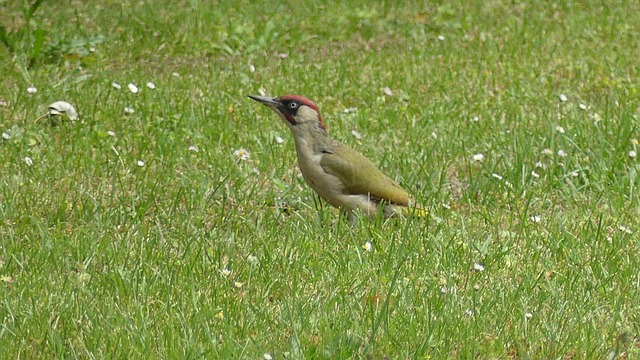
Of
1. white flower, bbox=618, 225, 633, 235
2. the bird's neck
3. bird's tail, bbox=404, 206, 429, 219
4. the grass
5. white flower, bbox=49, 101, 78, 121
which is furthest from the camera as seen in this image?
white flower, bbox=49, 101, 78, 121

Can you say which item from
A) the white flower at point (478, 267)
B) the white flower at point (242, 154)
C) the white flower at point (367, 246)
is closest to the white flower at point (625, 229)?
the white flower at point (478, 267)

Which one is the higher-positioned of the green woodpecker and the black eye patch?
the black eye patch

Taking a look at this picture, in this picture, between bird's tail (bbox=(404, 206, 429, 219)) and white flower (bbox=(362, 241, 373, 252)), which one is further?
bird's tail (bbox=(404, 206, 429, 219))

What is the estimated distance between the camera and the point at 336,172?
575 centimetres

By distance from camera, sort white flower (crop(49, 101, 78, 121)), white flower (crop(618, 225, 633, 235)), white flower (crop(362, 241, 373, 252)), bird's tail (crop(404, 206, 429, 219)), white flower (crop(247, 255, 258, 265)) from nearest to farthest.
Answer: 1. white flower (crop(247, 255, 258, 265))
2. white flower (crop(362, 241, 373, 252))
3. white flower (crop(618, 225, 633, 235))
4. bird's tail (crop(404, 206, 429, 219))
5. white flower (crop(49, 101, 78, 121))

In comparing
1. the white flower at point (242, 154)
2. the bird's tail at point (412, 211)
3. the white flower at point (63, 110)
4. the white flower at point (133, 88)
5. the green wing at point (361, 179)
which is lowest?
the white flower at point (133, 88)

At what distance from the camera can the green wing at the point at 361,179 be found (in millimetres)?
5766

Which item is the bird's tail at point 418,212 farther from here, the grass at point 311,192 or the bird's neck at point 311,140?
the bird's neck at point 311,140

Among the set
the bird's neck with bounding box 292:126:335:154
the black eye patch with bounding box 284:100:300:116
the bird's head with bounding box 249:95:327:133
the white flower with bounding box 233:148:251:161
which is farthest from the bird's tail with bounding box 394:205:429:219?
the white flower with bounding box 233:148:251:161

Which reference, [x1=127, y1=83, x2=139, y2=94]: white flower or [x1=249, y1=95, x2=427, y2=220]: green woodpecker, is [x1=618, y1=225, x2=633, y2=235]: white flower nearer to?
[x1=249, y1=95, x2=427, y2=220]: green woodpecker

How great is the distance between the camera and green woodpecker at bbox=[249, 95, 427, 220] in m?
5.77

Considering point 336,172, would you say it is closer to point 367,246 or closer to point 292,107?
point 292,107

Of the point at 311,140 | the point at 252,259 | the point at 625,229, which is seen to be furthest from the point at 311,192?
the point at 625,229

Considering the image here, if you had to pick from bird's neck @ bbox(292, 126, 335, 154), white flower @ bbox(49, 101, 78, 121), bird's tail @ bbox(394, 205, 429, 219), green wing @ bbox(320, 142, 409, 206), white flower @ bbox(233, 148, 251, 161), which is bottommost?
white flower @ bbox(233, 148, 251, 161)
